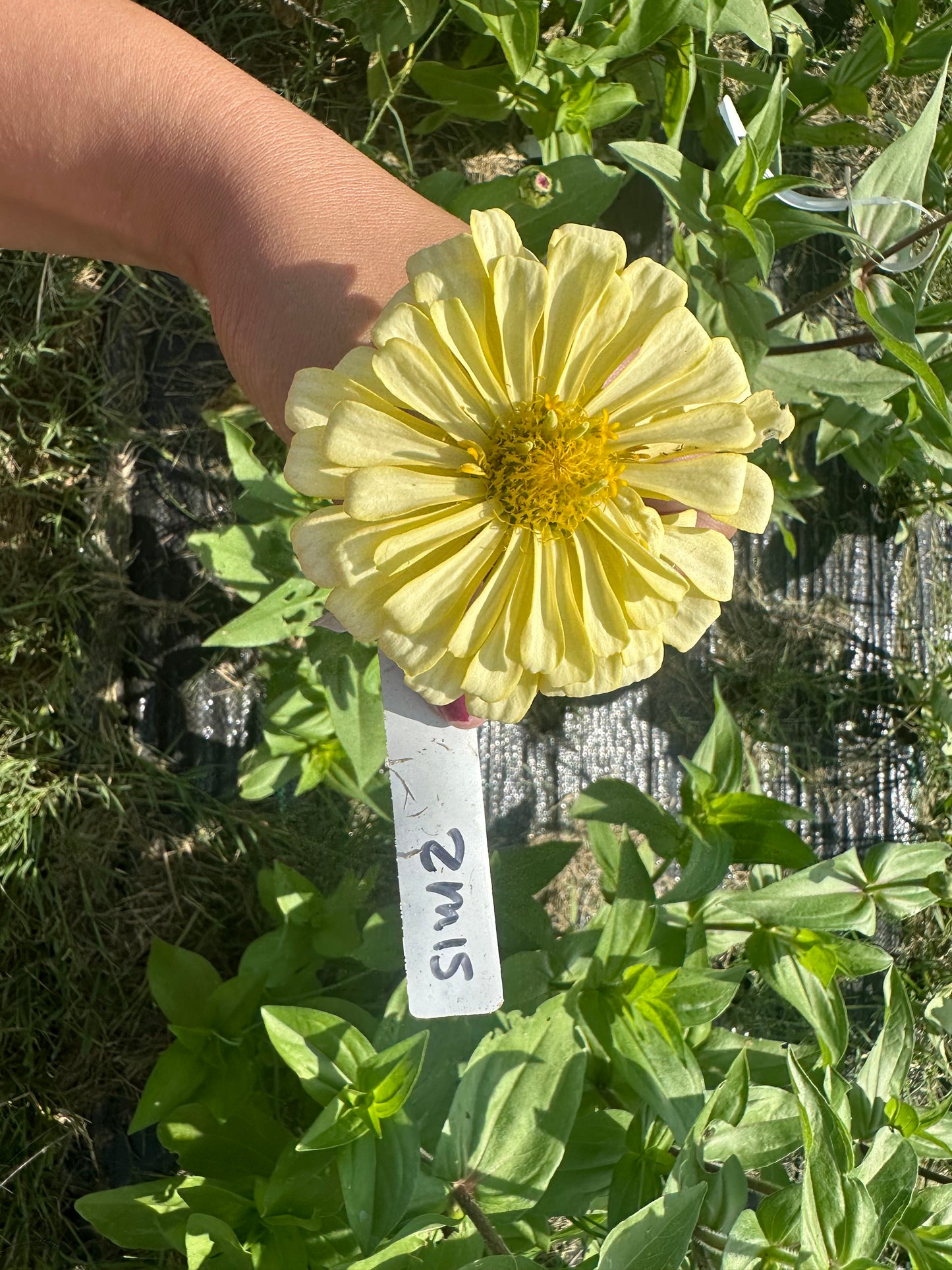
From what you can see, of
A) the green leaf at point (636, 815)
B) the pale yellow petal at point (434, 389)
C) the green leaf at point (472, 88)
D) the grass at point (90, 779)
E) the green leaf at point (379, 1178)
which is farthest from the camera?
the grass at point (90, 779)

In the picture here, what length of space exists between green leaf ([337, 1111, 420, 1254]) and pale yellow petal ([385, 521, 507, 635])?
68 centimetres

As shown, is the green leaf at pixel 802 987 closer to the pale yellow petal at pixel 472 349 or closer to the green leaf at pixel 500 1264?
the green leaf at pixel 500 1264

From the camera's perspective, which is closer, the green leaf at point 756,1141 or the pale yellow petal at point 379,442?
the pale yellow petal at point 379,442

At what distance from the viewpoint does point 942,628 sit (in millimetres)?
2104

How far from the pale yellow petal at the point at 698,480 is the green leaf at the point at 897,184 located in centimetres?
71

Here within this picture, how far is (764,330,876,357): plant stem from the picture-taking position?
57.9 inches

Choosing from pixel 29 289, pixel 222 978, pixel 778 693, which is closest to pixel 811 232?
pixel 778 693

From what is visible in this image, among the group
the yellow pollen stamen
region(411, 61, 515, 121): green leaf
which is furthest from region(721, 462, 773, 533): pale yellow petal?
region(411, 61, 515, 121): green leaf

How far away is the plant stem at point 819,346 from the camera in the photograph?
1471 millimetres

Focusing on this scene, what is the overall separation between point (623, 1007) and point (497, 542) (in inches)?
30.2

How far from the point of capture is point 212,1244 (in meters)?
1.10

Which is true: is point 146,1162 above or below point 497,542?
below

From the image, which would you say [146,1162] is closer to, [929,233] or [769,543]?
[769,543]

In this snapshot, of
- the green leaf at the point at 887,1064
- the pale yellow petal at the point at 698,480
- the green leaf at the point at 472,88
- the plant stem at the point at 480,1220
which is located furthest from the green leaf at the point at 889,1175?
the green leaf at the point at 472,88
